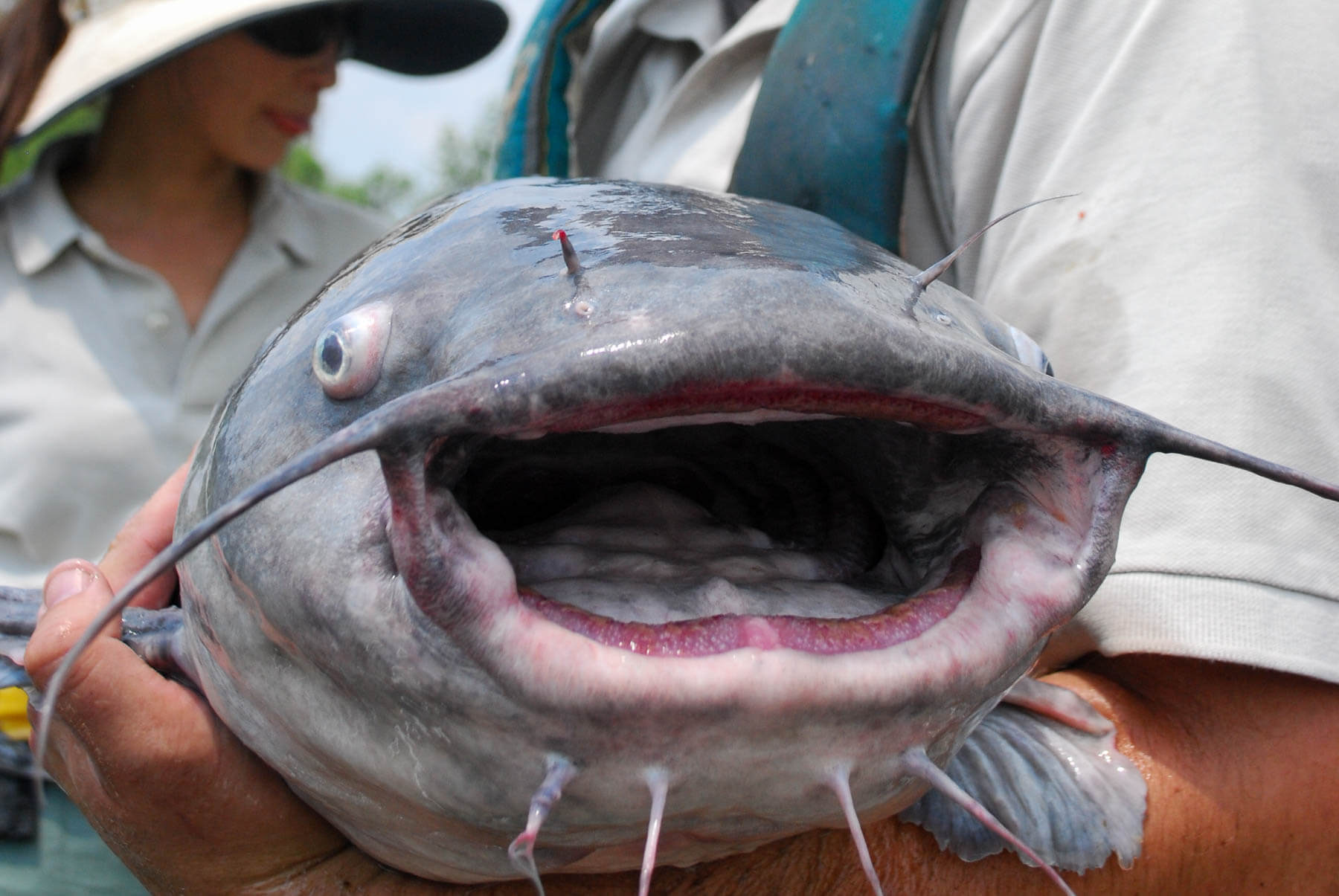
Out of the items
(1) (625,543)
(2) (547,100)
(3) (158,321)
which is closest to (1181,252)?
(1) (625,543)

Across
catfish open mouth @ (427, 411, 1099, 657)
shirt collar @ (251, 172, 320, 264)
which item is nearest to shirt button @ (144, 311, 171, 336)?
shirt collar @ (251, 172, 320, 264)

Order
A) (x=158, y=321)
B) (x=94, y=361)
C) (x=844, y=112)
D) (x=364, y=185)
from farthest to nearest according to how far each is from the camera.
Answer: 1. (x=364, y=185)
2. (x=158, y=321)
3. (x=94, y=361)
4. (x=844, y=112)

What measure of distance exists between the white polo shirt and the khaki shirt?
1603 millimetres

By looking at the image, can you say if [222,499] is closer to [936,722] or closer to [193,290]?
[936,722]

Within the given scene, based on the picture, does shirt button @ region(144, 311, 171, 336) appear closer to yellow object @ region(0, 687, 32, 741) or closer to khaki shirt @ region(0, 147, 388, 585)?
khaki shirt @ region(0, 147, 388, 585)

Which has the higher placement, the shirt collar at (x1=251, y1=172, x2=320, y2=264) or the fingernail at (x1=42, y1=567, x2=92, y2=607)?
the fingernail at (x1=42, y1=567, x2=92, y2=607)

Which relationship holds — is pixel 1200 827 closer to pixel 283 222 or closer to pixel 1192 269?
pixel 1192 269

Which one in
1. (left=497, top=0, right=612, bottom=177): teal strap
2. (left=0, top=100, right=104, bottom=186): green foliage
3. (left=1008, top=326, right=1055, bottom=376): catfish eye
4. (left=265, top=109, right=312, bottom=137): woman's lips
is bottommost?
(left=0, top=100, right=104, bottom=186): green foliage

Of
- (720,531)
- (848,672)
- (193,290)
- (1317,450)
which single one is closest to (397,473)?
(848,672)

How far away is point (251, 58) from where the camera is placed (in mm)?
2885

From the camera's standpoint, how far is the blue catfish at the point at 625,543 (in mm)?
637

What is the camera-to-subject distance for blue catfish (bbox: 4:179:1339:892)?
64 cm

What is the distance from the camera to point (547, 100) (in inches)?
87.6

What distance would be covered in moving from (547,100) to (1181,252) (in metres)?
1.42
